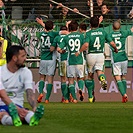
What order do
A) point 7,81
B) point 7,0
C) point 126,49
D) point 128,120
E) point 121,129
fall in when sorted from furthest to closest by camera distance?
point 7,0, point 126,49, point 128,120, point 7,81, point 121,129

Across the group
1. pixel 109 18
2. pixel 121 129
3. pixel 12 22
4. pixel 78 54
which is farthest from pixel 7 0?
pixel 121 129

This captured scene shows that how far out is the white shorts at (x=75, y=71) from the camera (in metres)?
20.5

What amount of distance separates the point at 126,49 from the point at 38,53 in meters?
2.85

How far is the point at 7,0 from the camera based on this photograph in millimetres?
24188

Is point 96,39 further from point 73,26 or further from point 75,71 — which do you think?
point 75,71

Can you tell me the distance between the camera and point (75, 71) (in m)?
20.6

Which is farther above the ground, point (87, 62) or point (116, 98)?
point (87, 62)

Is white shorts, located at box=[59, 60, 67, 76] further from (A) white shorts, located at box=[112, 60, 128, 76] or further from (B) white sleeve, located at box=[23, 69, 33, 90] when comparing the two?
(B) white sleeve, located at box=[23, 69, 33, 90]

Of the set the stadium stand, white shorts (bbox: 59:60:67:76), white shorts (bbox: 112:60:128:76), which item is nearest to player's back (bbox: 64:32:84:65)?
white shorts (bbox: 59:60:67:76)

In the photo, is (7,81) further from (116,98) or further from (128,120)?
(116,98)

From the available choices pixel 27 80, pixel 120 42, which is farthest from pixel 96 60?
pixel 27 80

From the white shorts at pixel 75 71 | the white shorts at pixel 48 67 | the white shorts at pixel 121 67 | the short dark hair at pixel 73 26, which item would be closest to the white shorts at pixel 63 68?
the white shorts at pixel 48 67

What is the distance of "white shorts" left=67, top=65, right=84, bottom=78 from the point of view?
20516mm

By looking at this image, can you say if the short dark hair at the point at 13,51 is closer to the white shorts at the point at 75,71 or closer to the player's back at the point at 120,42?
the white shorts at the point at 75,71
